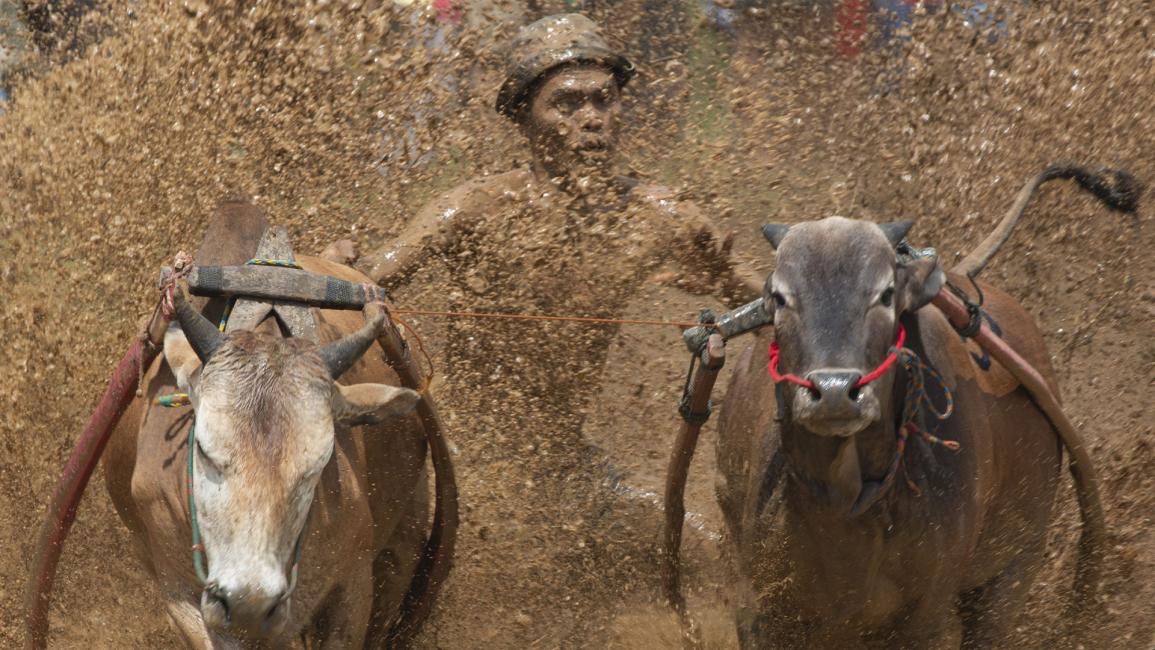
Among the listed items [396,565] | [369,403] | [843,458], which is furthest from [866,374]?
[396,565]

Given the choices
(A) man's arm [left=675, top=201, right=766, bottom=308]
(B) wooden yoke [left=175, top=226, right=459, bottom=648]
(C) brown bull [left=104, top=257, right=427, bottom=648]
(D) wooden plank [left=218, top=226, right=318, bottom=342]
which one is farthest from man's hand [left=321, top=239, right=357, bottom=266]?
(D) wooden plank [left=218, top=226, right=318, bottom=342]

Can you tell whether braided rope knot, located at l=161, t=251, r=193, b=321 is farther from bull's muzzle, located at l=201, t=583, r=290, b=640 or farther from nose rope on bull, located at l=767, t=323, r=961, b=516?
nose rope on bull, located at l=767, t=323, r=961, b=516

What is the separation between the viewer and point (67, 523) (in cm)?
414

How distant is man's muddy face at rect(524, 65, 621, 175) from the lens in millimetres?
5727

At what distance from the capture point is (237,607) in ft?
9.91

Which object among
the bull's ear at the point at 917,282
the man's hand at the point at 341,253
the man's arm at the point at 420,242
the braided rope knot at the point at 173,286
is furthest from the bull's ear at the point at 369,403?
the man's arm at the point at 420,242

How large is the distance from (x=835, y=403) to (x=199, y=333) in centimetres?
144

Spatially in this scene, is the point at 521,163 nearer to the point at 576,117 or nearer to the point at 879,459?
the point at 576,117

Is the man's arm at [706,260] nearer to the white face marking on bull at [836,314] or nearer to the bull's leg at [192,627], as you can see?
the white face marking on bull at [836,314]

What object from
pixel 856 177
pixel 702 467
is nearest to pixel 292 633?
pixel 702 467

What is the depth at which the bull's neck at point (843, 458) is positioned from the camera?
3.59 metres

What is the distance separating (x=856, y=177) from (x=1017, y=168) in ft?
2.41

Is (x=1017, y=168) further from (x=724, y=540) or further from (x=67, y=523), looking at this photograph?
(x=67, y=523)

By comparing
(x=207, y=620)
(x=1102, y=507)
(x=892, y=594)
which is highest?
(x=207, y=620)
